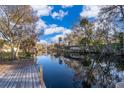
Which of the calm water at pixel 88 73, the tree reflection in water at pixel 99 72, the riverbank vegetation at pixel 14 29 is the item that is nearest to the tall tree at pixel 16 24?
the riverbank vegetation at pixel 14 29

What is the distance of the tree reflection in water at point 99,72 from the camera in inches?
219

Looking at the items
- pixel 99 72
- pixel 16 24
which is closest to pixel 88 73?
pixel 99 72

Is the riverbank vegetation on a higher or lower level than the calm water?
higher

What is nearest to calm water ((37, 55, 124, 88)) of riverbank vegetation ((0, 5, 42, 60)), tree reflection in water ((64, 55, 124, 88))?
tree reflection in water ((64, 55, 124, 88))

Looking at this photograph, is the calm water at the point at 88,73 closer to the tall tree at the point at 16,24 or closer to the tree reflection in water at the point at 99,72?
the tree reflection in water at the point at 99,72

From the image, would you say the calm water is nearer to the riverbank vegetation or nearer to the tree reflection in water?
the tree reflection in water

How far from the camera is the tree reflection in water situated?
5.55 metres

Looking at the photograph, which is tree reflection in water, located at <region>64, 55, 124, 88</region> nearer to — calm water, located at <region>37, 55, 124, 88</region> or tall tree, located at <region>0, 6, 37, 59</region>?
calm water, located at <region>37, 55, 124, 88</region>

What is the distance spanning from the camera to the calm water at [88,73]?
18.1 ft

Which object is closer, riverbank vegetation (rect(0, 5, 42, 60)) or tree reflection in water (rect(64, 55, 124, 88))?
tree reflection in water (rect(64, 55, 124, 88))

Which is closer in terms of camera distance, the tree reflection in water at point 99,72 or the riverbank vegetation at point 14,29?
the tree reflection in water at point 99,72

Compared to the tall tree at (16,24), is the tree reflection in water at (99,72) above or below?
below
